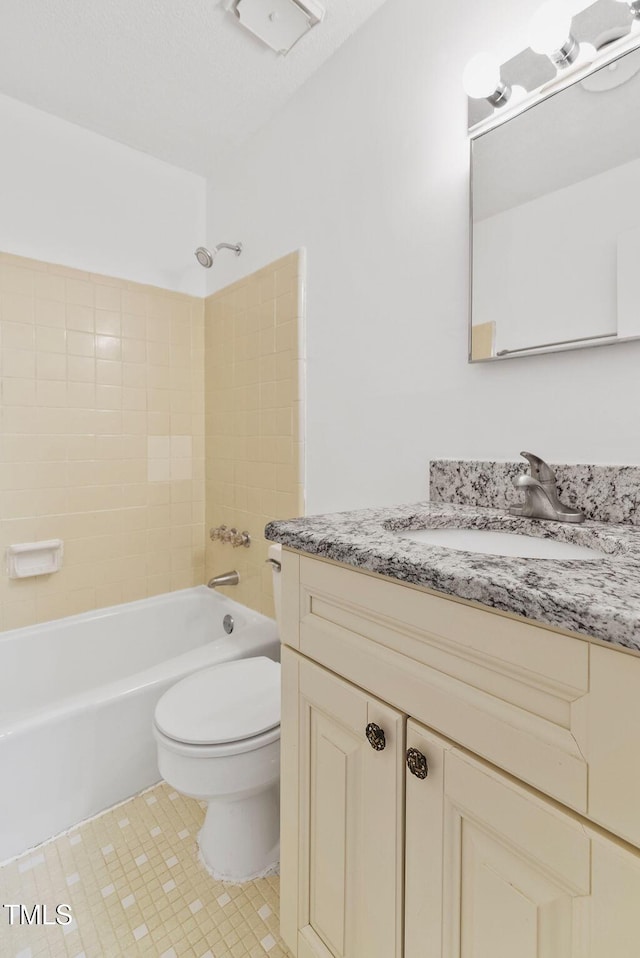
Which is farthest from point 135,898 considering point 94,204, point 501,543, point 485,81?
point 94,204

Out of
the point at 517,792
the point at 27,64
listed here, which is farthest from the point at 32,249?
the point at 517,792

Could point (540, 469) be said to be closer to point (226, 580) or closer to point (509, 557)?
point (509, 557)

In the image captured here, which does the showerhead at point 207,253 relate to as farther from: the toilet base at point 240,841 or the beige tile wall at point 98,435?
the toilet base at point 240,841

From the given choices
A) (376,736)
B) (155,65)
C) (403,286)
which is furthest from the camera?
(155,65)

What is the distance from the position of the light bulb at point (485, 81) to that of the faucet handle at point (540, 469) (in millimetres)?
829

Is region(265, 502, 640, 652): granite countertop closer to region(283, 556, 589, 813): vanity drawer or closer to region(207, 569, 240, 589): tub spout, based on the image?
region(283, 556, 589, 813): vanity drawer

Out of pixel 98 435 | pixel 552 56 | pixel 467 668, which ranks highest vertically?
pixel 552 56

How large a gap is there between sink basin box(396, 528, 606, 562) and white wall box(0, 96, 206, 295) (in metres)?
1.84

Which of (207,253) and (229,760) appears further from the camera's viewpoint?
(207,253)

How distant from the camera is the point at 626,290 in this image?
887mm

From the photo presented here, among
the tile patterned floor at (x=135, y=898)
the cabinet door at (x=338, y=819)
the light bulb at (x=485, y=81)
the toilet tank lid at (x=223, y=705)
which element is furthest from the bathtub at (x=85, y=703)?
the light bulb at (x=485, y=81)

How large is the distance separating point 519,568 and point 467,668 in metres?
0.14

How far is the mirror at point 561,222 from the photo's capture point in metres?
0.89

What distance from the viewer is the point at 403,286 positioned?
1315 mm
